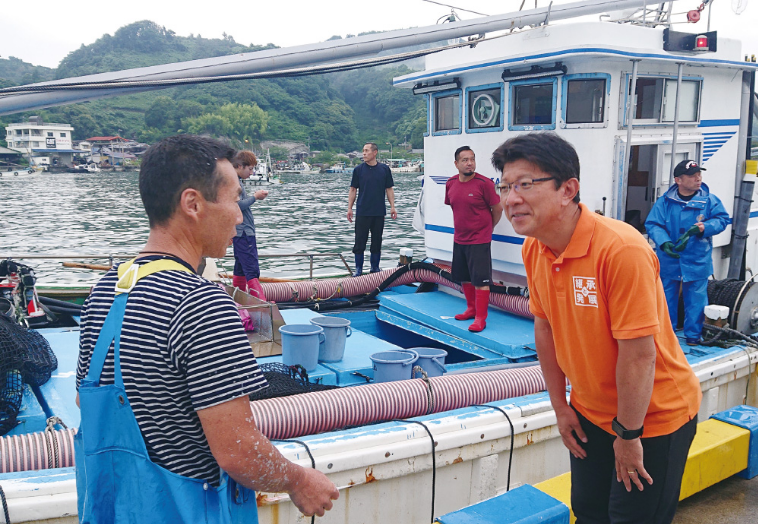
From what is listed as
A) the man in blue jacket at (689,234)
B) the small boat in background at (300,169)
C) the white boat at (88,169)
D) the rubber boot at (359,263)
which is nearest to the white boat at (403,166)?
the small boat in background at (300,169)

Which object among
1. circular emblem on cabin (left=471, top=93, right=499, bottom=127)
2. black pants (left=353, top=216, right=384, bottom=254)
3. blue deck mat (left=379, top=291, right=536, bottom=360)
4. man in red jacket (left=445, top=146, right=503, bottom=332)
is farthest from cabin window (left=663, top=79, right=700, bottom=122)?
black pants (left=353, top=216, right=384, bottom=254)

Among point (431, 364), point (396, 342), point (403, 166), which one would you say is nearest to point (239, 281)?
point (396, 342)

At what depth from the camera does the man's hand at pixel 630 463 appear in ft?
7.73

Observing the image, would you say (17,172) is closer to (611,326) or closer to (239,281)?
(239,281)

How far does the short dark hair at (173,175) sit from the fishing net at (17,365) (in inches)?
121

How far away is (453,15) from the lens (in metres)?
6.96

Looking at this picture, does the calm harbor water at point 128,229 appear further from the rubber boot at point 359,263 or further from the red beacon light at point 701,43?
the red beacon light at point 701,43

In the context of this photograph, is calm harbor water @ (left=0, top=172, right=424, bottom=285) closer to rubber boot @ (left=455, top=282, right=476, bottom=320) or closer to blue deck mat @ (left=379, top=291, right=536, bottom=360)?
blue deck mat @ (left=379, top=291, right=536, bottom=360)

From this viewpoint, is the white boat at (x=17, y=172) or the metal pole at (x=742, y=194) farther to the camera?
the white boat at (x=17, y=172)

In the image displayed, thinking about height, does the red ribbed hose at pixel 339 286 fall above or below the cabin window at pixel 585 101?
below

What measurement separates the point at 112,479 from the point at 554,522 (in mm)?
2207

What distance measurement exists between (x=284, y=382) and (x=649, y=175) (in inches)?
223

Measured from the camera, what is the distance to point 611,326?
7.55ft

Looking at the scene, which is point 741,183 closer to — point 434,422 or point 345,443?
point 434,422
